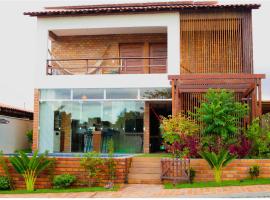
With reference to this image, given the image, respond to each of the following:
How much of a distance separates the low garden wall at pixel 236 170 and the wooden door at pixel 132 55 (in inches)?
364

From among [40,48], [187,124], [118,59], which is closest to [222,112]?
[187,124]

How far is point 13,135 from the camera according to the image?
925 inches

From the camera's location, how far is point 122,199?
11312 millimetres

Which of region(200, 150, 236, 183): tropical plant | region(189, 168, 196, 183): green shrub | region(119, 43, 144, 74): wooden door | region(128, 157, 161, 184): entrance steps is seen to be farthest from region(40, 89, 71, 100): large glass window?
region(200, 150, 236, 183): tropical plant

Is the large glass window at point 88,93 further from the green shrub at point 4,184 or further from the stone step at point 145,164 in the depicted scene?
the green shrub at point 4,184

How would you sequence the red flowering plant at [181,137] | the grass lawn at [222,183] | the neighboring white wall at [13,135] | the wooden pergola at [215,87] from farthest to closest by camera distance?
the neighboring white wall at [13,135], the wooden pergola at [215,87], the red flowering plant at [181,137], the grass lawn at [222,183]

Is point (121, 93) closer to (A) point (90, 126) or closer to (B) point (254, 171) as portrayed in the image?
(A) point (90, 126)

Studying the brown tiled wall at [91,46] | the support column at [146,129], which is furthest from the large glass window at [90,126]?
the brown tiled wall at [91,46]

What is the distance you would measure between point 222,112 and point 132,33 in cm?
893

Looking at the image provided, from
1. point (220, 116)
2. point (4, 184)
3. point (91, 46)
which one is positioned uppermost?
point (91, 46)

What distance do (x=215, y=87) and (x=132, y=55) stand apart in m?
6.43

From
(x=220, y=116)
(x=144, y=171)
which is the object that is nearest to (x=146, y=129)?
(x=144, y=171)

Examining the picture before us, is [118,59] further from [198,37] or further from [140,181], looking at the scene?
[140,181]

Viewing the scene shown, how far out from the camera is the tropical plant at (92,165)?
13898 millimetres
